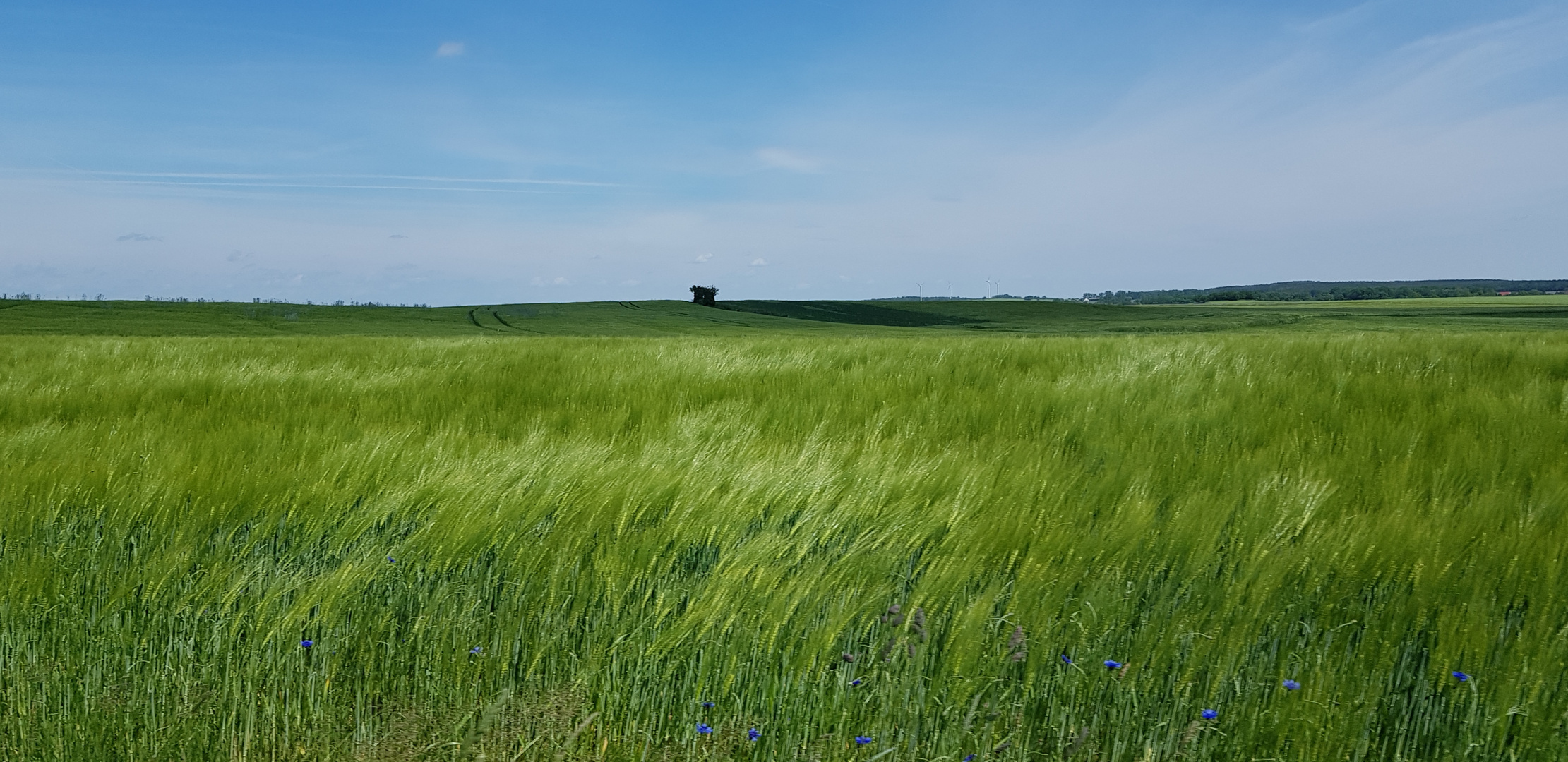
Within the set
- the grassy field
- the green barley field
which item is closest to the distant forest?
the grassy field

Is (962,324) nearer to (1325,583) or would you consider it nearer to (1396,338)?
(1396,338)

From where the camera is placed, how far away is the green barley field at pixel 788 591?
130 centimetres

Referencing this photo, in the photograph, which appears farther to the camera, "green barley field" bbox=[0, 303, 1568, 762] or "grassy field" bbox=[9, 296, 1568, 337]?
"grassy field" bbox=[9, 296, 1568, 337]

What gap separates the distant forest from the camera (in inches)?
4656

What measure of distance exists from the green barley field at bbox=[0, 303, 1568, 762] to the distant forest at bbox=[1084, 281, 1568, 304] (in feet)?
359

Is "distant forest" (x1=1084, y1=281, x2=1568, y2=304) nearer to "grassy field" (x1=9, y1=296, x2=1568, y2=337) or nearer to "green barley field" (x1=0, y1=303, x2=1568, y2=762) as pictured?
"grassy field" (x1=9, y1=296, x2=1568, y2=337)

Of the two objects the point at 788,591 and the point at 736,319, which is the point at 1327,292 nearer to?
the point at 736,319

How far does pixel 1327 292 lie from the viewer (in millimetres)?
135125

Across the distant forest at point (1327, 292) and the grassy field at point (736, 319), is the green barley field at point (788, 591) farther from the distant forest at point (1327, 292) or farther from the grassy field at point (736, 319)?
the distant forest at point (1327, 292)

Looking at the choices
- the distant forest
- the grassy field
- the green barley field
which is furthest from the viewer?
the distant forest

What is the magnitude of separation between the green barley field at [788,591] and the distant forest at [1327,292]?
359ft

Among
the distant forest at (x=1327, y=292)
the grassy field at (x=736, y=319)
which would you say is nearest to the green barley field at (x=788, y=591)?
the grassy field at (x=736, y=319)

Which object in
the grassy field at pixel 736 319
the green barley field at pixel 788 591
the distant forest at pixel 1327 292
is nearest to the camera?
the green barley field at pixel 788 591

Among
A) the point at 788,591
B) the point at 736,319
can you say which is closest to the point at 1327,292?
the point at 736,319
